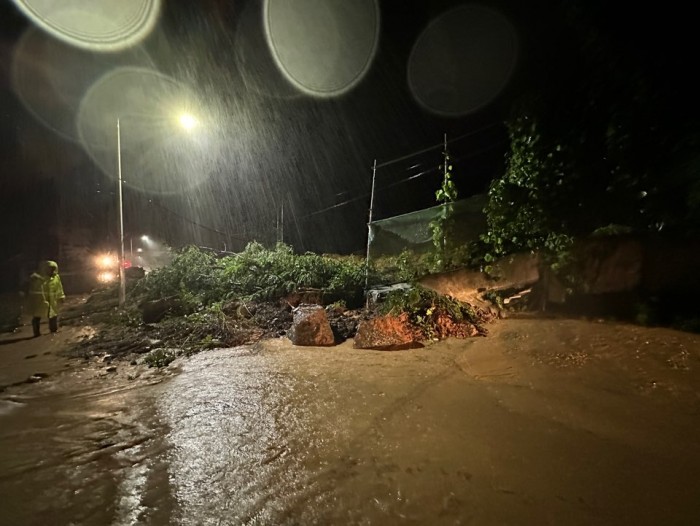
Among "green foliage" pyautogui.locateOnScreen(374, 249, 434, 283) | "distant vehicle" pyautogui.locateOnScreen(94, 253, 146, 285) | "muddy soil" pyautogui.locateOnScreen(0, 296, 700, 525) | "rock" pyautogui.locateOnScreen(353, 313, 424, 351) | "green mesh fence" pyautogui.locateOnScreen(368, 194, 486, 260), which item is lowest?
"muddy soil" pyautogui.locateOnScreen(0, 296, 700, 525)

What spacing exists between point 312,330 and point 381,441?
3.91 metres

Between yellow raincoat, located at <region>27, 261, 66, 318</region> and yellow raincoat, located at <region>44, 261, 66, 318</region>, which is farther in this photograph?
yellow raincoat, located at <region>44, 261, 66, 318</region>

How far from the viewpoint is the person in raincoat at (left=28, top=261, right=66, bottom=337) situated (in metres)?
8.92

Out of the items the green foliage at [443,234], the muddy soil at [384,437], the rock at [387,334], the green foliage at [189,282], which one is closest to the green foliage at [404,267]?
the green foliage at [443,234]

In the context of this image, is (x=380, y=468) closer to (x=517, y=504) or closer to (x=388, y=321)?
(x=517, y=504)

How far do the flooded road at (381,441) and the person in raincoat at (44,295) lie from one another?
4.71m

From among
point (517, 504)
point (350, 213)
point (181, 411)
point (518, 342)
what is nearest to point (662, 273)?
point (518, 342)

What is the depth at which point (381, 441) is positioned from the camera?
3240mm

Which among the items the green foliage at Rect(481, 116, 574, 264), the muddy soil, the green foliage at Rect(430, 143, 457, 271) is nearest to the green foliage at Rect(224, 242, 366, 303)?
the green foliage at Rect(430, 143, 457, 271)

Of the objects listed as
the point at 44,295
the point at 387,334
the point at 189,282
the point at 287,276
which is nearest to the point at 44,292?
the point at 44,295

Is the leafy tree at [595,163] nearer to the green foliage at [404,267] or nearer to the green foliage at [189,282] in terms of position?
the green foliage at [404,267]

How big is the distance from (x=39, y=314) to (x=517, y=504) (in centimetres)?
1122

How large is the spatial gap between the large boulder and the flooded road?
1.33m

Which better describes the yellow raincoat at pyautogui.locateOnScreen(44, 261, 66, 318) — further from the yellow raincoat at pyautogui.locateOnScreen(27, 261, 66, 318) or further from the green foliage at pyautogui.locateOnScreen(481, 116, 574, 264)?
the green foliage at pyautogui.locateOnScreen(481, 116, 574, 264)
